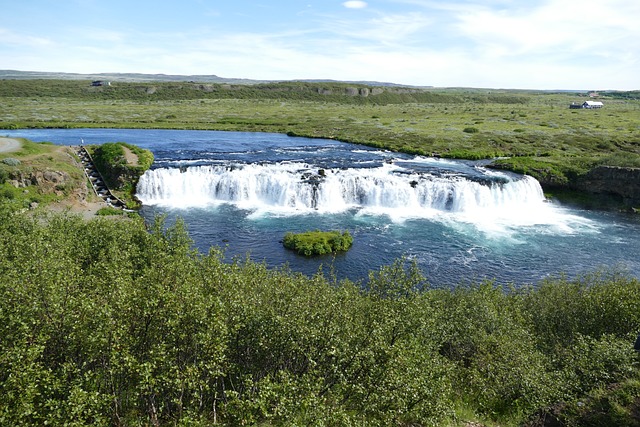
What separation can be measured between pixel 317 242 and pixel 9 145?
59374 mm

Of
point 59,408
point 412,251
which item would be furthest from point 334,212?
point 59,408

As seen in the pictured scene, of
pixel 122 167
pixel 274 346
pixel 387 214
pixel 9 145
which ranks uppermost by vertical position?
pixel 9 145

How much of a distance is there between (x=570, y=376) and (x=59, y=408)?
74.2 feet

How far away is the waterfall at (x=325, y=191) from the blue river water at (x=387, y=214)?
0.17 meters

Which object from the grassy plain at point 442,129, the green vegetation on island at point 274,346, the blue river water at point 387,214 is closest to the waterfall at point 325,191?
the blue river water at point 387,214

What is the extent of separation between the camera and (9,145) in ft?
237

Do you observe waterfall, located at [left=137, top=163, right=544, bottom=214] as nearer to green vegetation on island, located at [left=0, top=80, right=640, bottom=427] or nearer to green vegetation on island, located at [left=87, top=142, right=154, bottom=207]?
green vegetation on island, located at [left=87, top=142, right=154, bottom=207]

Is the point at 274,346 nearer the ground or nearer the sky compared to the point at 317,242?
nearer the sky

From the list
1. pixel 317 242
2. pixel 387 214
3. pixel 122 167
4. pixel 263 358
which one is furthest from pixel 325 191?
pixel 263 358

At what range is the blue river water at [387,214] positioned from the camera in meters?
48.2

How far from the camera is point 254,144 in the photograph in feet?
348

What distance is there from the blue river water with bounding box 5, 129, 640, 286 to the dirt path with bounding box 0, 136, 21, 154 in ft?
72.9

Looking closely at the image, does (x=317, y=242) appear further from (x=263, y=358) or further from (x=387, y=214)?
(x=263, y=358)

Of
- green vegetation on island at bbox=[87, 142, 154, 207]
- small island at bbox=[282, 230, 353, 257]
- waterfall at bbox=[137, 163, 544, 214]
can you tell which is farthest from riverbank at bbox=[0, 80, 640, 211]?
green vegetation on island at bbox=[87, 142, 154, 207]
